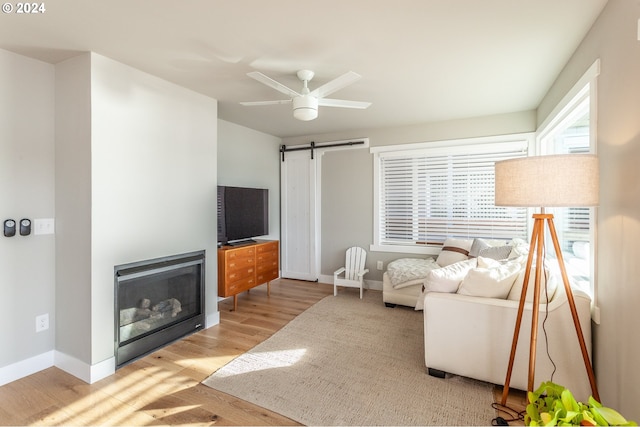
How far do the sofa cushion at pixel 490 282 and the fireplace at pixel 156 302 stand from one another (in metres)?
2.53

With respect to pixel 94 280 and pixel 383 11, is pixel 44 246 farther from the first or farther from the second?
pixel 383 11

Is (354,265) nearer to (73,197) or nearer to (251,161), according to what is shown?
(251,161)

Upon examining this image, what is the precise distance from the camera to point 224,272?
11.7 ft

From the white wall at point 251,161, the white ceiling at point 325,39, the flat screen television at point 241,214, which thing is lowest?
the flat screen television at point 241,214

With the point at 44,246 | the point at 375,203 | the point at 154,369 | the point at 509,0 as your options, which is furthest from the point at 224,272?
the point at 509,0

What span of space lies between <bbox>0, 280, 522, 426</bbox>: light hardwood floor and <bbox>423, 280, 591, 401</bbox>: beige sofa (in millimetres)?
243

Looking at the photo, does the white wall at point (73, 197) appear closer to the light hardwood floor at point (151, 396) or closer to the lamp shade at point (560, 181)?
the light hardwood floor at point (151, 396)

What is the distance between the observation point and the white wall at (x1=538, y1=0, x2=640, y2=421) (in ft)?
4.96

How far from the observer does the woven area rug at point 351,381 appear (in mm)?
1947

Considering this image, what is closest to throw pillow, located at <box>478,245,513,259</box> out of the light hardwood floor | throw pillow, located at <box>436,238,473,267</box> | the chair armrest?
throw pillow, located at <box>436,238,473,267</box>

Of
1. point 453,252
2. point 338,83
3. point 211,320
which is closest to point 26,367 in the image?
point 211,320

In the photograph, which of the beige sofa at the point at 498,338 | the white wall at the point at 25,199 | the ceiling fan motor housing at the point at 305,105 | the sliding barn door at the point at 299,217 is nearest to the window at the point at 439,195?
the sliding barn door at the point at 299,217

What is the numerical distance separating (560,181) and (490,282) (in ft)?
3.08

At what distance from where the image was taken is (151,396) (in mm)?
2145
